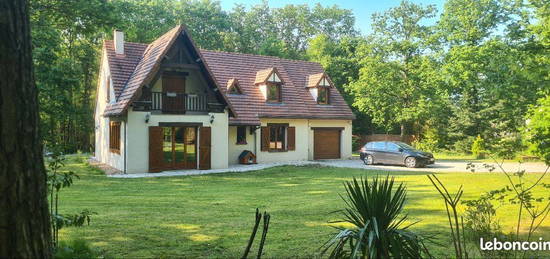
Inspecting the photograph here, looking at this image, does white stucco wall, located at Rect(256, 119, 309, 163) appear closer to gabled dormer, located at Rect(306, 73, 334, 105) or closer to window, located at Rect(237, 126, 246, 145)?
window, located at Rect(237, 126, 246, 145)

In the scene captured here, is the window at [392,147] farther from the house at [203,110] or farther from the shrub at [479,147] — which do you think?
the house at [203,110]

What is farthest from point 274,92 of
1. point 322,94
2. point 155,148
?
point 155,148

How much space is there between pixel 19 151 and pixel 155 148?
670 inches

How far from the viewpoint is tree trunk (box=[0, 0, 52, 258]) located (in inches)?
107

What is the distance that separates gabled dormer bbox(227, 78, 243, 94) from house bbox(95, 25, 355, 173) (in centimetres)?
6

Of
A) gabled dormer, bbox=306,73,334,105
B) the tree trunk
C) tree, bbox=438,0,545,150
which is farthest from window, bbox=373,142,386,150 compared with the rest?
the tree trunk

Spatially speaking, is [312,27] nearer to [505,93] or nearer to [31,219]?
[505,93]

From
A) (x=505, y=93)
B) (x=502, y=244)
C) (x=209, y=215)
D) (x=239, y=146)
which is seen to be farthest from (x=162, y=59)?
(x=502, y=244)

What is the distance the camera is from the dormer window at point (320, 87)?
91.6 ft

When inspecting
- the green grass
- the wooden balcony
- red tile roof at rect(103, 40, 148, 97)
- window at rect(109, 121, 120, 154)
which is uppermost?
red tile roof at rect(103, 40, 148, 97)

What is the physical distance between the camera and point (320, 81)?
2791 cm

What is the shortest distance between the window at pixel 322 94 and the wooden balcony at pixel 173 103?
9818 millimetres

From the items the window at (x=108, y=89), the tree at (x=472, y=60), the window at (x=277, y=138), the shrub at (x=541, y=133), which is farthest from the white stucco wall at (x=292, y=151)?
the shrub at (x=541, y=133)

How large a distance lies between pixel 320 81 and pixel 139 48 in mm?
11479
